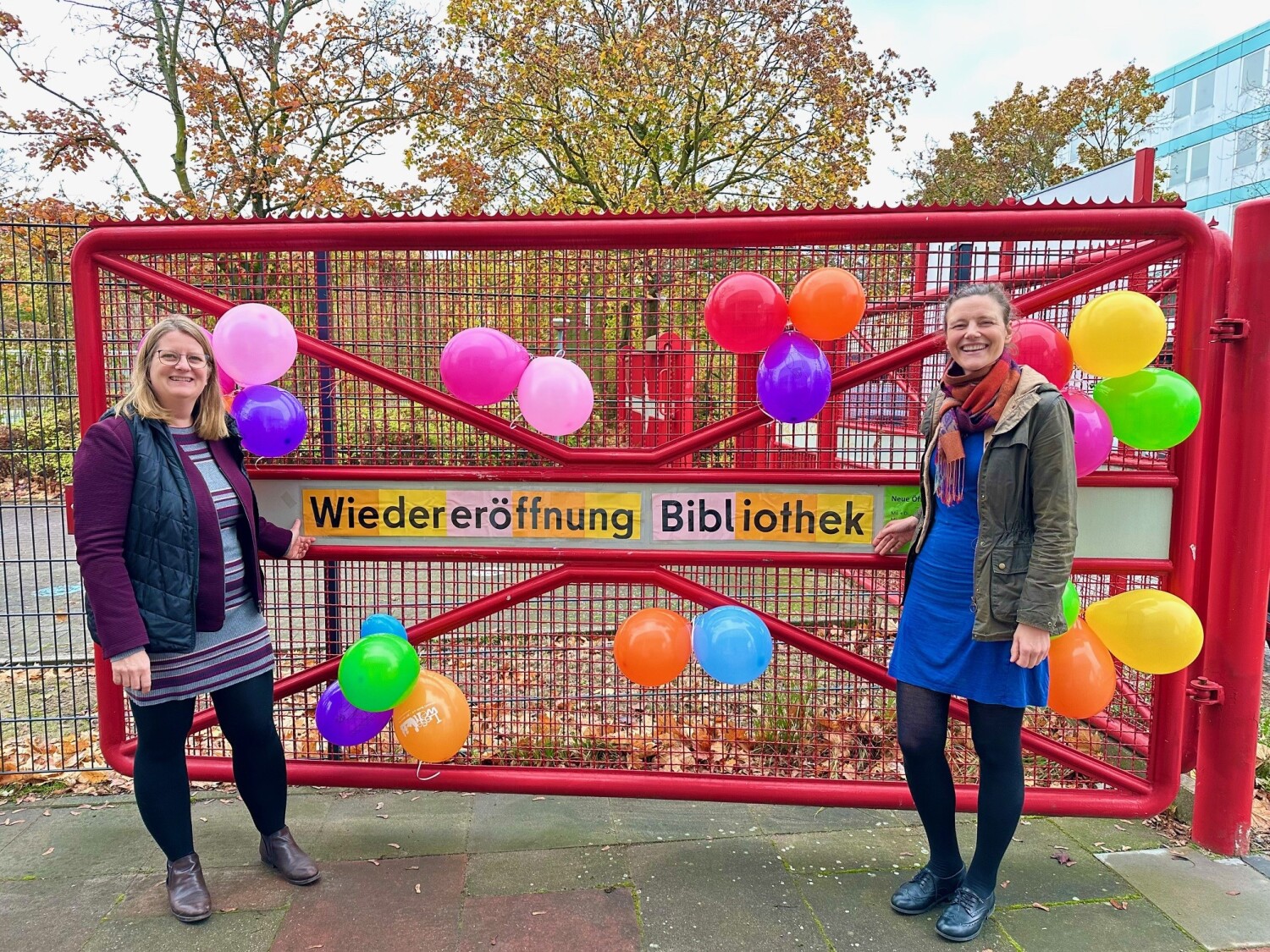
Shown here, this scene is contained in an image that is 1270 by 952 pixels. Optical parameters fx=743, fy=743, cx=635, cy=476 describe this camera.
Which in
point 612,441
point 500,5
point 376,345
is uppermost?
point 500,5

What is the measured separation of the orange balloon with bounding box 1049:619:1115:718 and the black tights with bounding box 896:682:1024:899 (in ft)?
0.84

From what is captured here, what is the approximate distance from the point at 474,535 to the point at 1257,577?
9.63ft

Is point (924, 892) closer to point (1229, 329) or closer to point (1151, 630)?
point (1151, 630)

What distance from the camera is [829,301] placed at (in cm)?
257

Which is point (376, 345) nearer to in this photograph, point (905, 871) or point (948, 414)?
point (948, 414)

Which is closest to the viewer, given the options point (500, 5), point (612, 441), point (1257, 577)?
point (1257, 577)

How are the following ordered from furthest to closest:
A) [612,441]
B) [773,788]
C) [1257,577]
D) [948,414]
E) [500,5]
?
[500,5]
[612,441]
[773,788]
[1257,577]
[948,414]

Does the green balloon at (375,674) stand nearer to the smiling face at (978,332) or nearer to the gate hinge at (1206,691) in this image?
the smiling face at (978,332)

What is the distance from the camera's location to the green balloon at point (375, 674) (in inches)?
101

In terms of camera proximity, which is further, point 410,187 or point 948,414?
point 410,187

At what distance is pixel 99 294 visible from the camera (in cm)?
297

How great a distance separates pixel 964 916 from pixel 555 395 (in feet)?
7.24

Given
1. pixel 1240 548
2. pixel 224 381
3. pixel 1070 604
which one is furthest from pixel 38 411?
pixel 1240 548

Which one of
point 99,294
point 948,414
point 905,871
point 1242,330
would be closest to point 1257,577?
point 1242,330
